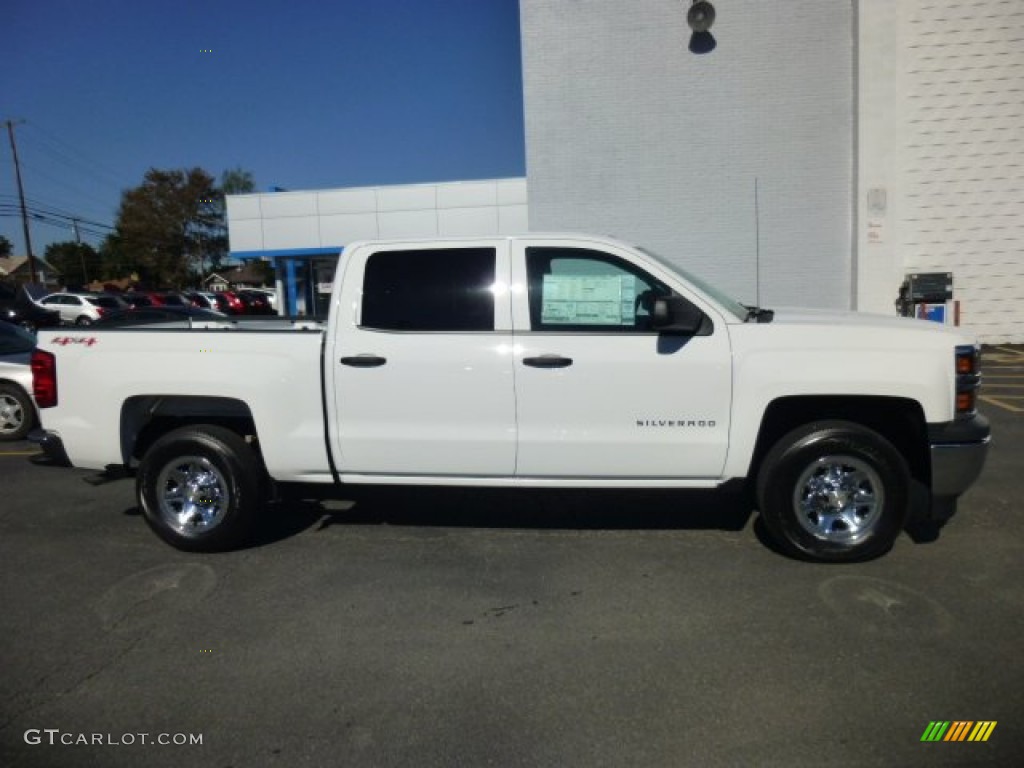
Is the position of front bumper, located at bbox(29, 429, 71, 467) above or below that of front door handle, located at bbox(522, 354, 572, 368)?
below

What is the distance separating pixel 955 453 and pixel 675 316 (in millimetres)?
1742

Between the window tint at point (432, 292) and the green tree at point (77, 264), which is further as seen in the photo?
the green tree at point (77, 264)

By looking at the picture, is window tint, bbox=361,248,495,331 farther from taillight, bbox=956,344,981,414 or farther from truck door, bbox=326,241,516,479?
taillight, bbox=956,344,981,414

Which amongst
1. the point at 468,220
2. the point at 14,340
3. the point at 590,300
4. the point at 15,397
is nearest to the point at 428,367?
the point at 590,300

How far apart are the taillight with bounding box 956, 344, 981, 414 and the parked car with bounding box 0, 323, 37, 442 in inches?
359

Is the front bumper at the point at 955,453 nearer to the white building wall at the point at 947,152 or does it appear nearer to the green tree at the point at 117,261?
the white building wall at the point at 947,152

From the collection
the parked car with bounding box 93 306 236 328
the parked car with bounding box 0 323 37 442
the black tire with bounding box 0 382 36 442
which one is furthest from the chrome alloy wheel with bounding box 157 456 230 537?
the black tire with bounding box 0 382 36 442

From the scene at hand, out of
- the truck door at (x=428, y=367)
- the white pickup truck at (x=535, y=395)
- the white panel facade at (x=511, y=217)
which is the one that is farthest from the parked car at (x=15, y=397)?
the white panel facade at (x=511, y=217)

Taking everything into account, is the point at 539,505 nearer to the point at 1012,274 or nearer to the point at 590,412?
the point at 590,412

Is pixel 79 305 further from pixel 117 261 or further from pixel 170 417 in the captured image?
pixel 117 261

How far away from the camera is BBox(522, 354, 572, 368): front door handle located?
14.9 ft

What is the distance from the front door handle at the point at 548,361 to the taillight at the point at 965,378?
2.20 m

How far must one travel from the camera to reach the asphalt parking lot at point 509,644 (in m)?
2.95

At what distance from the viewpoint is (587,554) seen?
4.85m
